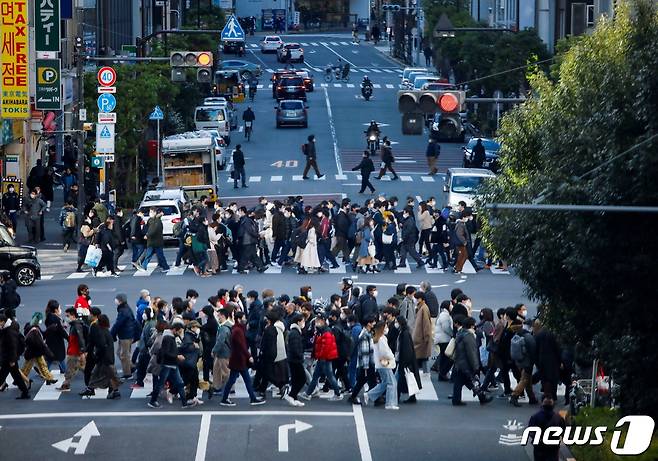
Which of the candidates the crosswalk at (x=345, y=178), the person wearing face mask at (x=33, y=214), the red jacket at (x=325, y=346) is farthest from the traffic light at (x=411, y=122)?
the crosswalk at (x=345, y=178)

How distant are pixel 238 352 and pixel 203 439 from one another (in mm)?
1993

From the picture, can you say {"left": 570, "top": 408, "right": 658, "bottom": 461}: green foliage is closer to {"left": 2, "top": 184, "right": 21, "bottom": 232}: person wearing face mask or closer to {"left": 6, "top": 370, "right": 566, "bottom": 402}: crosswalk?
{"left": 6, "top": 370, "right": 566, "bottom": 402}: crosswalk

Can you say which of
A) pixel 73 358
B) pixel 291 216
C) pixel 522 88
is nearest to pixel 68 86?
pixel 522 88

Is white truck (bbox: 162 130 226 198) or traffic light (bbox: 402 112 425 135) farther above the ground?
traffic light (bbox: 402 112 425 135)

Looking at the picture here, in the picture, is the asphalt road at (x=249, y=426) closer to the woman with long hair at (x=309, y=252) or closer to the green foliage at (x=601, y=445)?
the green foliage at (x=601, y=445)

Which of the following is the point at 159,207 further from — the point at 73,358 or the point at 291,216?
the point at 73,358

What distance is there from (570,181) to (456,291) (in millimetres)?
7928

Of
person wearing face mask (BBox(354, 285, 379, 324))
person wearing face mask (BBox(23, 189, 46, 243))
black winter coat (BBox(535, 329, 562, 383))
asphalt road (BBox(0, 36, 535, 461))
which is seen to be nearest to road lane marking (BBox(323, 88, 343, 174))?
person wearing face mask (BBox(23, 189, 46, 243))

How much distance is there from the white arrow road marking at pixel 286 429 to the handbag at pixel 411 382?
6.81 ft

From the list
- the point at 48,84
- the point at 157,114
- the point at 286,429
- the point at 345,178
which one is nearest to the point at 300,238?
the point at 48,84

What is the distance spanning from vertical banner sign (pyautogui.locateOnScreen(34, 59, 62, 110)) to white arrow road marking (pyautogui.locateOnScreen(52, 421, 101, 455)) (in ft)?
80.1

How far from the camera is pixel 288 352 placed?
23.9m

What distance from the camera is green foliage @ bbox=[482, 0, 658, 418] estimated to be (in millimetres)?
17703

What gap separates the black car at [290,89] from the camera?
269 feet
